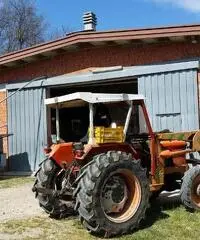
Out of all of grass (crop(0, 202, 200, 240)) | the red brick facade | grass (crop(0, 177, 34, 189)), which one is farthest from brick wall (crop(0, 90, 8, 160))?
grass (crop(0, 202, 200, 240))

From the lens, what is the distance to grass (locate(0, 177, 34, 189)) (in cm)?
1511

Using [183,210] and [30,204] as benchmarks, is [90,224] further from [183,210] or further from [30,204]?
[30,204]

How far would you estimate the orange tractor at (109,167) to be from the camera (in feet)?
26.1

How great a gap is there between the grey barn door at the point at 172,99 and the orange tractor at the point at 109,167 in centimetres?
443

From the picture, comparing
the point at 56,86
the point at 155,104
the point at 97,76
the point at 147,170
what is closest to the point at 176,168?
the point at 147,170

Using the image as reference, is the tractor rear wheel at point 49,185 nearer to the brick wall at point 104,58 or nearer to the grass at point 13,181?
the grass at point 13,181

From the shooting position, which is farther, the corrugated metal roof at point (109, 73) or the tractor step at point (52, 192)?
the corrugated metal roof at point (109, 73)

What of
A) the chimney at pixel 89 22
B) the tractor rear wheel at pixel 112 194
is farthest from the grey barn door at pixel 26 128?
the tractor rear wheel at pixel 112 194

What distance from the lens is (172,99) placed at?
48.0 ft

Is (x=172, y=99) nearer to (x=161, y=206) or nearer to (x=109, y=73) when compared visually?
(x=109, y=73)

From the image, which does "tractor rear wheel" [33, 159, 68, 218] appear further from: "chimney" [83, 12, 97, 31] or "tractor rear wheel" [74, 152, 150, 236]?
"chimney" [83, 12, 97, 31]

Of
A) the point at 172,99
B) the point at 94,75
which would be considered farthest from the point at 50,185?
the point at 94,75

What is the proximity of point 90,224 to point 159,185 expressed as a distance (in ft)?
5.93

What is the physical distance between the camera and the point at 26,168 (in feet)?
58.2
